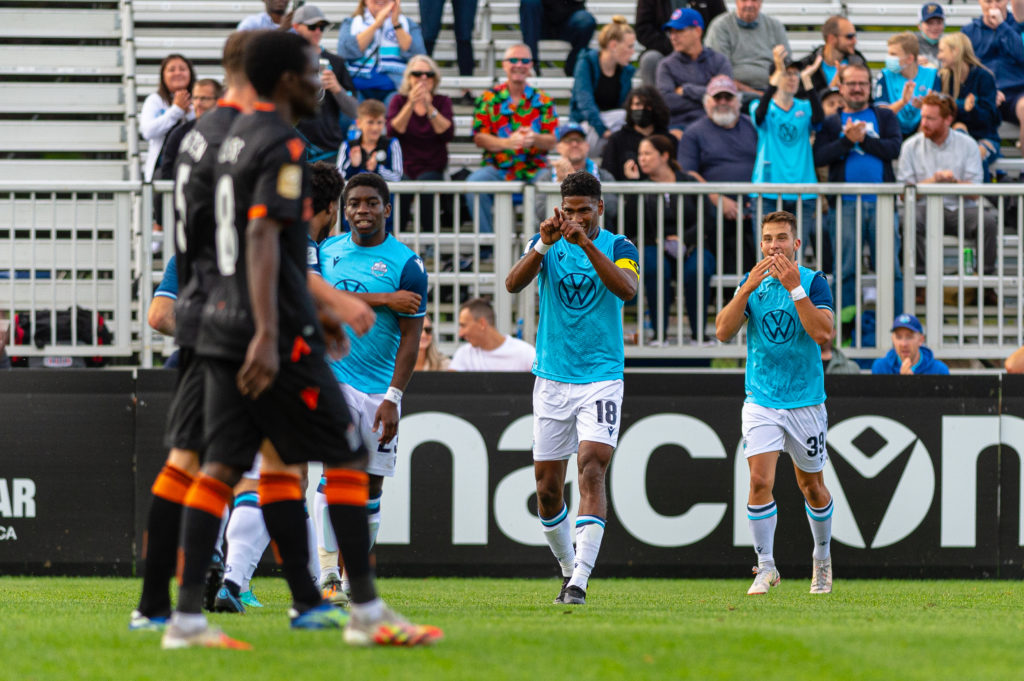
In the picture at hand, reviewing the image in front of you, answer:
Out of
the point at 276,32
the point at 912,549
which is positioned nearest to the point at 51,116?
the point at 912,549

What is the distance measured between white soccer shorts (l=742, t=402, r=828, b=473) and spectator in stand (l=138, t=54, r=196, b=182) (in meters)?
6.54

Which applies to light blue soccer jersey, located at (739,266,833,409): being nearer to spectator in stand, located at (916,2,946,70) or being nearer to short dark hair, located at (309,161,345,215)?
short dark hair, located at (309,161,345,215)

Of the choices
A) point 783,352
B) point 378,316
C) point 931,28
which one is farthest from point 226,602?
point 931,28

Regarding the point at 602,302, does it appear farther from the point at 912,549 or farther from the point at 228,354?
the point at 912,549

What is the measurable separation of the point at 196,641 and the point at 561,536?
408 cm

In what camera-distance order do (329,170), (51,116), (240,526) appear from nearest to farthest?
(240,526), (329,170), (51,116)

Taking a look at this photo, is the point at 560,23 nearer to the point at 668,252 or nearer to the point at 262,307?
the point at 668,252

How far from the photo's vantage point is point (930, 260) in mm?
12156

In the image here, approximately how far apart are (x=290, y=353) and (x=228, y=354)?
0.71 feet

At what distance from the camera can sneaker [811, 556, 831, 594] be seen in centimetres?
965

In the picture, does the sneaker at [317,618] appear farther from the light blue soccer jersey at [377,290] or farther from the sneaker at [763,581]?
the sneaker at [763,581]

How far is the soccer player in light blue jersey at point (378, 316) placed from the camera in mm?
7875

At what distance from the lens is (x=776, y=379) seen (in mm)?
9406

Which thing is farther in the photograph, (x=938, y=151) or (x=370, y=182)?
(x=938, y=151)
